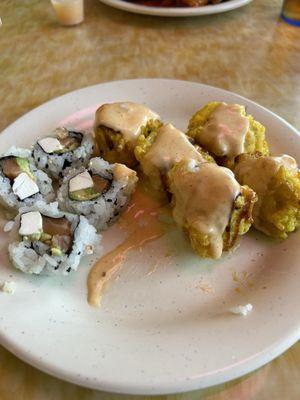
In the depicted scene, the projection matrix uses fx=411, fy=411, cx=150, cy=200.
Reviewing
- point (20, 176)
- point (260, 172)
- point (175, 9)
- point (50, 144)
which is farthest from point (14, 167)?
point (175, 9)

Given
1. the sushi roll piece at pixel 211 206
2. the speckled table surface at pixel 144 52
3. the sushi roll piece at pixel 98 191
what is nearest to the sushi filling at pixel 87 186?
the sushi roll piece at pixel 98 191

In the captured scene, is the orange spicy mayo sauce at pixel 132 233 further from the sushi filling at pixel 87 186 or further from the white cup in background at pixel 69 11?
the white cup in background at pixel 69 11

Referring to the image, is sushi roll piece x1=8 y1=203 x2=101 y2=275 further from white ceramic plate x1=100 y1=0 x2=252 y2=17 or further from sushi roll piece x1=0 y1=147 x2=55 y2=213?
white ceramic plate x1=100 y1=0 x2=252 y2=17

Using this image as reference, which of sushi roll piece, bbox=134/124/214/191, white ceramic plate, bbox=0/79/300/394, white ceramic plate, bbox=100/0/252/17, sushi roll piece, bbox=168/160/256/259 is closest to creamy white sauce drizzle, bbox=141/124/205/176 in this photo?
sushi roll piece, bbox=134/124/214/191

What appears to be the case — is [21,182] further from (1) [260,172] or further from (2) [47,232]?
(1) [260,172]

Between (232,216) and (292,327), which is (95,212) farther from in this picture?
(292,327)

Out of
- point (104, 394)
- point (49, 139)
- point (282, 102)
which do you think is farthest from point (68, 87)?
point (104, 394)
